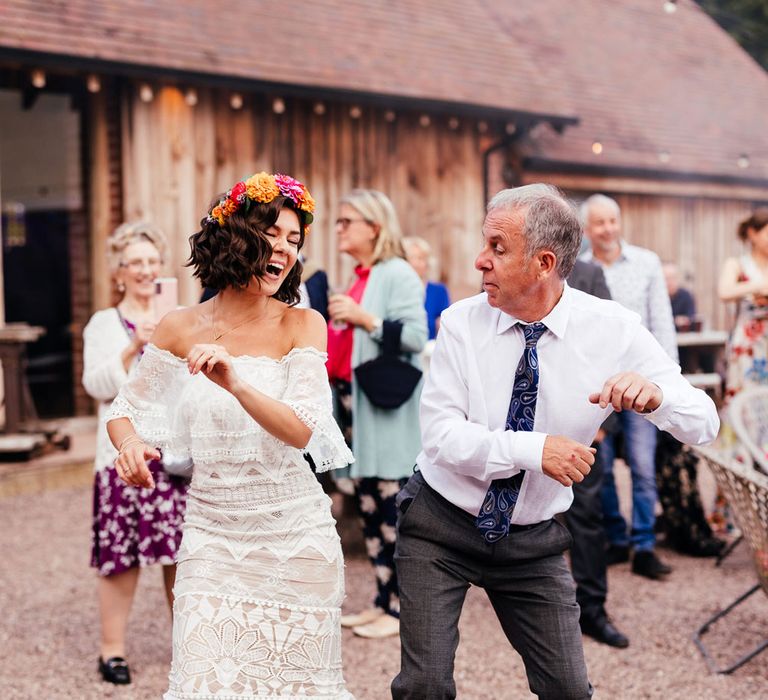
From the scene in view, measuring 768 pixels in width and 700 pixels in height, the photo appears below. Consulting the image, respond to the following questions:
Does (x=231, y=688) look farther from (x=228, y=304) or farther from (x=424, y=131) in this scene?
(x=424, y=131)

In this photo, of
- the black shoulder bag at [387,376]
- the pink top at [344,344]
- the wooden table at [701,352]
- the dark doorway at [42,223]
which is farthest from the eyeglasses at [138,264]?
the dark doorway at [42,223]

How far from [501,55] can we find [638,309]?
8.61 m

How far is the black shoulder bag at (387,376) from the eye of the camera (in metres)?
5.10

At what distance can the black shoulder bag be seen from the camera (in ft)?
16.7

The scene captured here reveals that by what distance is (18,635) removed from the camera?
528cm

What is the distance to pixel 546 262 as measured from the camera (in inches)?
113

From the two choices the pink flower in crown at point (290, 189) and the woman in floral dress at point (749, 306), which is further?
the woman in floral dress at point (749, 306)

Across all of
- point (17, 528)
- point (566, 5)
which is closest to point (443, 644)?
point (17, 528)

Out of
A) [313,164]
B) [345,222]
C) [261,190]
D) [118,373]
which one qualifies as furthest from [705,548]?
[313,164]

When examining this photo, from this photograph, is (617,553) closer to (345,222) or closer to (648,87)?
(345,222)

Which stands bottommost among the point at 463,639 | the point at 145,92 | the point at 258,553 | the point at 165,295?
the point at 463,639

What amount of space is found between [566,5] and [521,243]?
644 inches

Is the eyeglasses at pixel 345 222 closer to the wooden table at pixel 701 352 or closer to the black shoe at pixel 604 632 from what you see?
the black shoe at pixel 604 632

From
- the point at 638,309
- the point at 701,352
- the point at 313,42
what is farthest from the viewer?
the point at 313,42
